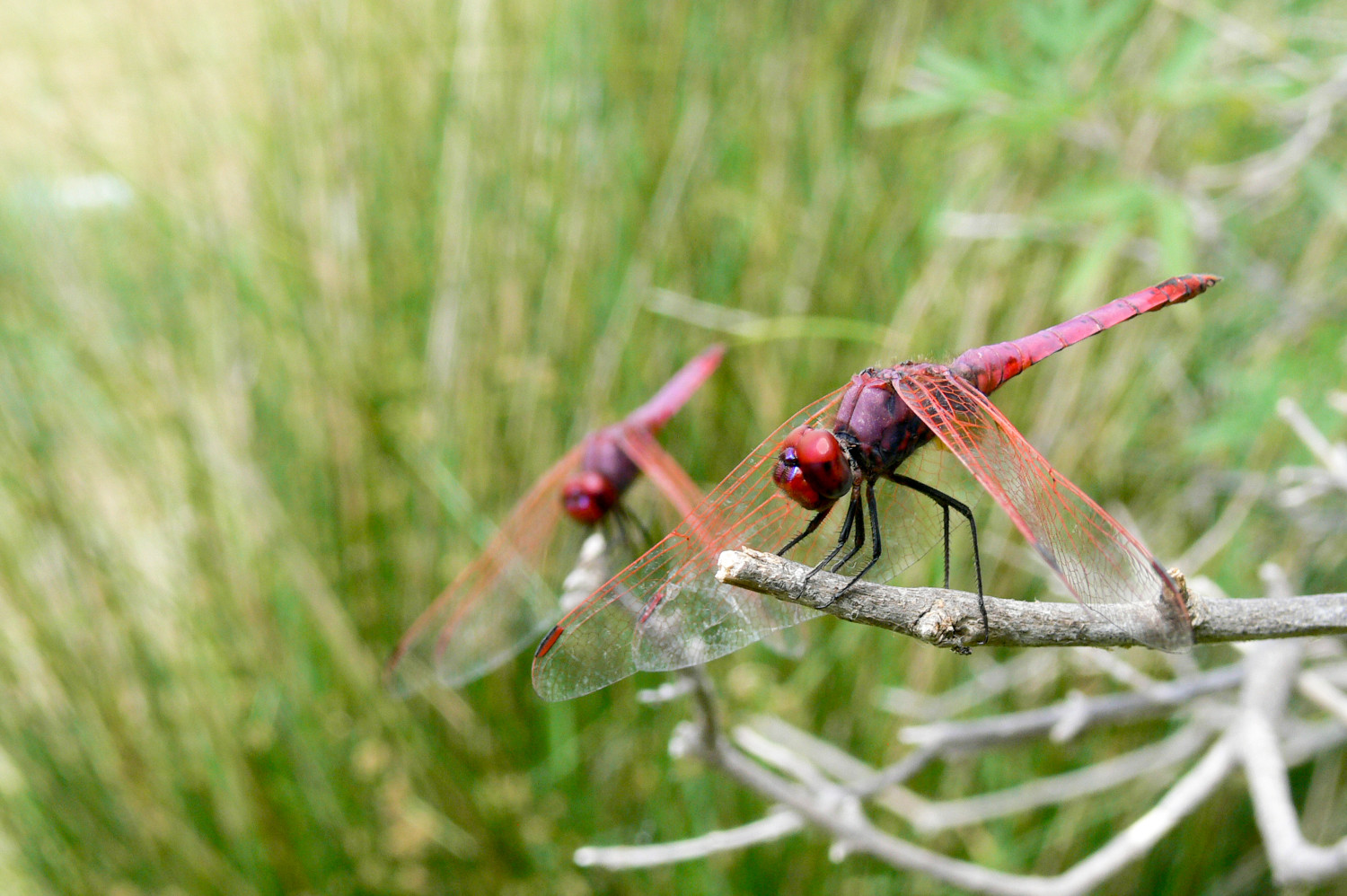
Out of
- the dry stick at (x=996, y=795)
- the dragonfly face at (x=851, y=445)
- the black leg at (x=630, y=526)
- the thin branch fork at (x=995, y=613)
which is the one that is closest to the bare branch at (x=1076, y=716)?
the dry stick at (x=996, y=795)

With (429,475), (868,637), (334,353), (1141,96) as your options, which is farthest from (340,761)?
(1141,96)

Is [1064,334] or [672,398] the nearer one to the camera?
[1064,334]

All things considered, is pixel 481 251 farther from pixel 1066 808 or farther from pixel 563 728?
pixel 1066 808

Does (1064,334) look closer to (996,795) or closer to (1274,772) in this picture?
(1274,772)

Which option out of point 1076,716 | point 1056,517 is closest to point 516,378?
point 1076,716

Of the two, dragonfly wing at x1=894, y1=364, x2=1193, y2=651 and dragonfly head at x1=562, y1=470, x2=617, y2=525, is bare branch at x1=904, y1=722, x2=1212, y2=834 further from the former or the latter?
dragonfly wing at x1=894, y1=364, x2=1193, y2=651

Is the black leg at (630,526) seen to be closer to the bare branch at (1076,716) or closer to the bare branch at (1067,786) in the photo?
the bare branch at (1076,716)
